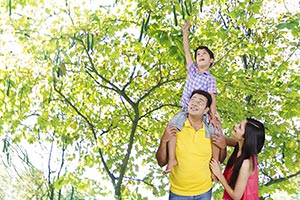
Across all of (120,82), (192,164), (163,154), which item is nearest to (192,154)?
(192,164)

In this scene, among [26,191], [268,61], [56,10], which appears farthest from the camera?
[268,61]

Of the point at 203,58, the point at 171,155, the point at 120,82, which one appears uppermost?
the point at 120,82

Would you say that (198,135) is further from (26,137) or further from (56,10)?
(26,137)

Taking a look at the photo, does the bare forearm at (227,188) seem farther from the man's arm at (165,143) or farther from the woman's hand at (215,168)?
the man's arm at (165,143)

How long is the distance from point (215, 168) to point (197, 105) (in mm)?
292

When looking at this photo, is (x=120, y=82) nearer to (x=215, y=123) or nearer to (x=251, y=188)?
(x=215, y=123)

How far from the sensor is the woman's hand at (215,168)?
2248 millimetres

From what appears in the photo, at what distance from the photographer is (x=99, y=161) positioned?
204 inches

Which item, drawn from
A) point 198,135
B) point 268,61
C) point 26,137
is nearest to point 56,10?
point 26,137

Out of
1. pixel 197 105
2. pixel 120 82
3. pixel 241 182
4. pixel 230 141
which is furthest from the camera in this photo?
pixel 120 82

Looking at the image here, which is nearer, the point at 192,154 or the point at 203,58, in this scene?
the point at 192,154

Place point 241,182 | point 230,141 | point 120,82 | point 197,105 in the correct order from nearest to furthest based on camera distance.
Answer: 1. point 241,182
2. point 197,105
3. point 230,141
4. point 120,82

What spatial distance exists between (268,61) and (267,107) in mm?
1296

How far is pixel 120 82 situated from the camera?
4.73 m
